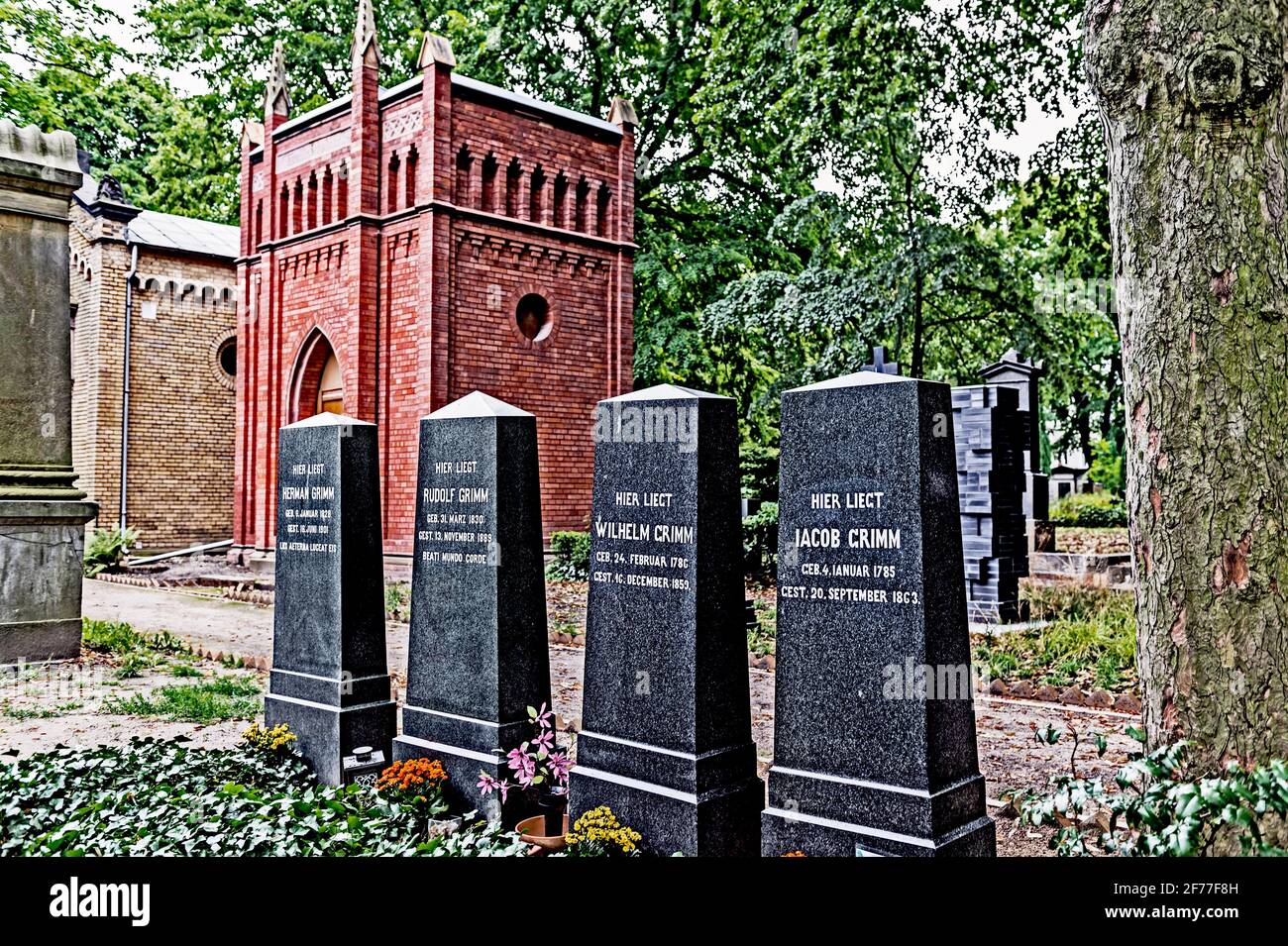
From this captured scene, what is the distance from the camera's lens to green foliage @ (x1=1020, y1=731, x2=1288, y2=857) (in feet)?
9.44

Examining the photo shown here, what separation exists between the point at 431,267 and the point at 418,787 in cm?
1040

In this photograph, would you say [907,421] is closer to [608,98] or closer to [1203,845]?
[1203,845]

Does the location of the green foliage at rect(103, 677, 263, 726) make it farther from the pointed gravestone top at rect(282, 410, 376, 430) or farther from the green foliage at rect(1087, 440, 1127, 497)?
the green foliage at rect(1087, 440, 1127, 497)

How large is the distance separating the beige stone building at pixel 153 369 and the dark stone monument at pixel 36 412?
1193 centimetres

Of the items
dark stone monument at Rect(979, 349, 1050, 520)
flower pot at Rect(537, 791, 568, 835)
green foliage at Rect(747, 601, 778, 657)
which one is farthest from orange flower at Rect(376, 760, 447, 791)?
dark stone monument at Rect(979, 349, 1050, 520)

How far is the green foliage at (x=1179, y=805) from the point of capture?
288 cm

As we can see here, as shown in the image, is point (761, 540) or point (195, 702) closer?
point (195, 702)

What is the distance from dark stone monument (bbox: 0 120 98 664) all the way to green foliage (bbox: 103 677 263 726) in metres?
1.69

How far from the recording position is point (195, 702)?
7.18 m

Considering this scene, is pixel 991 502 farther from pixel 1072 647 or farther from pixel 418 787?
pixel 418 787

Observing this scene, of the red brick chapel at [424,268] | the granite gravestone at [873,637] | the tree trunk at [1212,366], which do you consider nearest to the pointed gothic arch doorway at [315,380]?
the red brick chapel at [424,268]

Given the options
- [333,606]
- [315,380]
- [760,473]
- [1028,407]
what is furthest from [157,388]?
[1028,407]

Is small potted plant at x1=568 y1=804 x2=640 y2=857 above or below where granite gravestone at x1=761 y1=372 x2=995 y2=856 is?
below

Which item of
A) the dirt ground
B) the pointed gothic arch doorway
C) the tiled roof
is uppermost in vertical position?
the tiled roof
